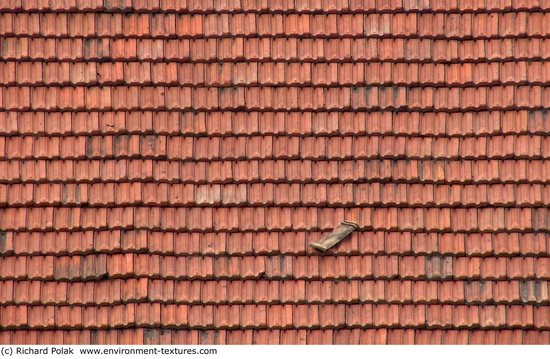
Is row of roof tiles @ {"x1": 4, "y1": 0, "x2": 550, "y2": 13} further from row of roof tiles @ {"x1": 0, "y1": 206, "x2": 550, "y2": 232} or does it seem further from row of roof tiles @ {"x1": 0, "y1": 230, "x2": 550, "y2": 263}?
row of roof tiles @ {"x1": 0, "y1": 230, "x2": 550, "y2": 263}

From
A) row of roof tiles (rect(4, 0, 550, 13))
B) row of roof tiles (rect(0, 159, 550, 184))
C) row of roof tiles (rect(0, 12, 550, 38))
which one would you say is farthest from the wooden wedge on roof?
row of roof tiles (rect(4, 0, 550, 13))

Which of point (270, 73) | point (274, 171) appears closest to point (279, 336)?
point (274, 171)

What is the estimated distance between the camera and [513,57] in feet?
31.0

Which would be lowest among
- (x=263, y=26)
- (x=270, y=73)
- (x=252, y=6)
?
(x=270, y=73)

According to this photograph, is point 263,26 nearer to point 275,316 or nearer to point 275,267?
point 275,267

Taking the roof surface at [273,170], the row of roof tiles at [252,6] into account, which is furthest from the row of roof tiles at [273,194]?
the row of roof tiles at [252,6]

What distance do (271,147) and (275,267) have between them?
929mm

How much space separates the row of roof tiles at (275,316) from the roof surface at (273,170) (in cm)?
2

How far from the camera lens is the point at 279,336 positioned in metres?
9.20

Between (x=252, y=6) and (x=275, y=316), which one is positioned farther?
(x=252, y=6)

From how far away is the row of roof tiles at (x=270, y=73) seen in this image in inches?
371

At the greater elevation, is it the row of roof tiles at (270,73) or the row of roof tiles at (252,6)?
the row of roof tiles at (252,6)

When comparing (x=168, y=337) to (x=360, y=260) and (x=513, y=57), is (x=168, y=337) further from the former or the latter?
(x=513, y=57)

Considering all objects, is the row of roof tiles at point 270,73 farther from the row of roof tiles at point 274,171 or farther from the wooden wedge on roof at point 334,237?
the wooden wedge on roof at point 334,237
